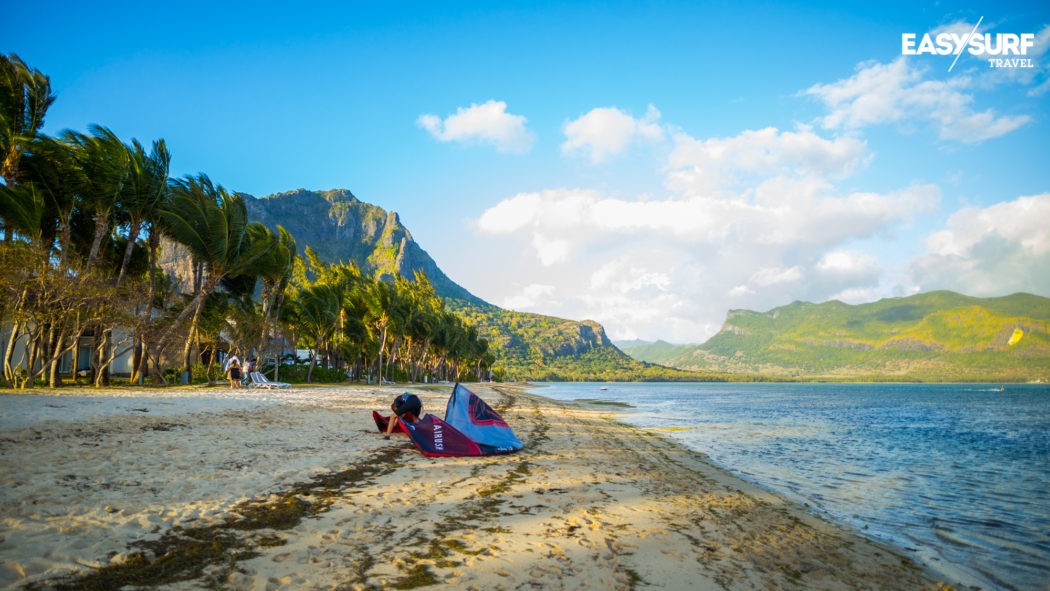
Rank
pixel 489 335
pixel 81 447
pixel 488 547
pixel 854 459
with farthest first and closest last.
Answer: pixel 489 335
pixel 854 459
pixel 81 447
pixel 488 547

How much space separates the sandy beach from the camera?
3609 mm

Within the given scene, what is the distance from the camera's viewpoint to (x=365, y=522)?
491 centimetres

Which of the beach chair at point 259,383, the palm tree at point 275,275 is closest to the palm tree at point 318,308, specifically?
the palm tree at point 275,275

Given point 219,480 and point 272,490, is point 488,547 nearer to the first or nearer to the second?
point 272,490

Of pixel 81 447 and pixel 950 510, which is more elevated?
pixel 81 447

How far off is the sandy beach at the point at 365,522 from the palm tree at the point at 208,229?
15.2 meters

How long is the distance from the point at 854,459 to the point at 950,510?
5.80 m

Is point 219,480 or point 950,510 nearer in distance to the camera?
point 219,480

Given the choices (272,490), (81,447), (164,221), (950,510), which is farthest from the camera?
(164,221)

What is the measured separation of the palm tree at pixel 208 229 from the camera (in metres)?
21.8

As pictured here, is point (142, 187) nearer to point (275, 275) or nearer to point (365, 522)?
point (275, 275)

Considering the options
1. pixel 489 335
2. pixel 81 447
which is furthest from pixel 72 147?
pixel 489 335

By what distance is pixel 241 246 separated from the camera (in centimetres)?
2495

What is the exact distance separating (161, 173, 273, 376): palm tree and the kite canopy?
1881 cm
